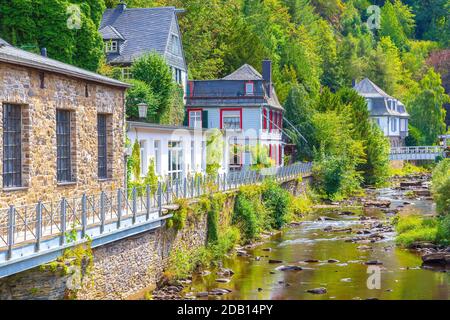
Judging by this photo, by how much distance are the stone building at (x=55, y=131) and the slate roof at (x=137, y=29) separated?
94.8 ft

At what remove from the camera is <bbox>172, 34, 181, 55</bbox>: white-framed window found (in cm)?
Result: 6069

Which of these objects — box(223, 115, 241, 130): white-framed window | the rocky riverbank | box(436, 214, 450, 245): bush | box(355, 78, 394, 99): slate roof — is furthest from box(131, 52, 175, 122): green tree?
box(355, 78, 394, 99): slate roof

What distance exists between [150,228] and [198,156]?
17.1 metres

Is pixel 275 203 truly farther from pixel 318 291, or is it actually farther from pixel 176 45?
pixel 176 45

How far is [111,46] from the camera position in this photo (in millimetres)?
58000

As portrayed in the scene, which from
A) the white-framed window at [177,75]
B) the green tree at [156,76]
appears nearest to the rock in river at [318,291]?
the green tree at [156,76]

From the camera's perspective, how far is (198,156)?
43281 millimetres

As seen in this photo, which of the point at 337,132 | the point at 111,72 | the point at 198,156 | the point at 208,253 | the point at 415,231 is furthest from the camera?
the point at 337,132

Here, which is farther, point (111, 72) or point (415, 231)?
point (111, 72)

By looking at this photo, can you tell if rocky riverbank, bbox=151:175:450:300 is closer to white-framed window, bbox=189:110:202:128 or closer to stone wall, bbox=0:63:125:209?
stone wall, bbox=0:63:125:209

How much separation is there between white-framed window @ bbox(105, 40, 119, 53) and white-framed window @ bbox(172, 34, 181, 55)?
4.48 meters

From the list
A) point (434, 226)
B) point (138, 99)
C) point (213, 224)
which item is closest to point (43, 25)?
point (138, 99)
